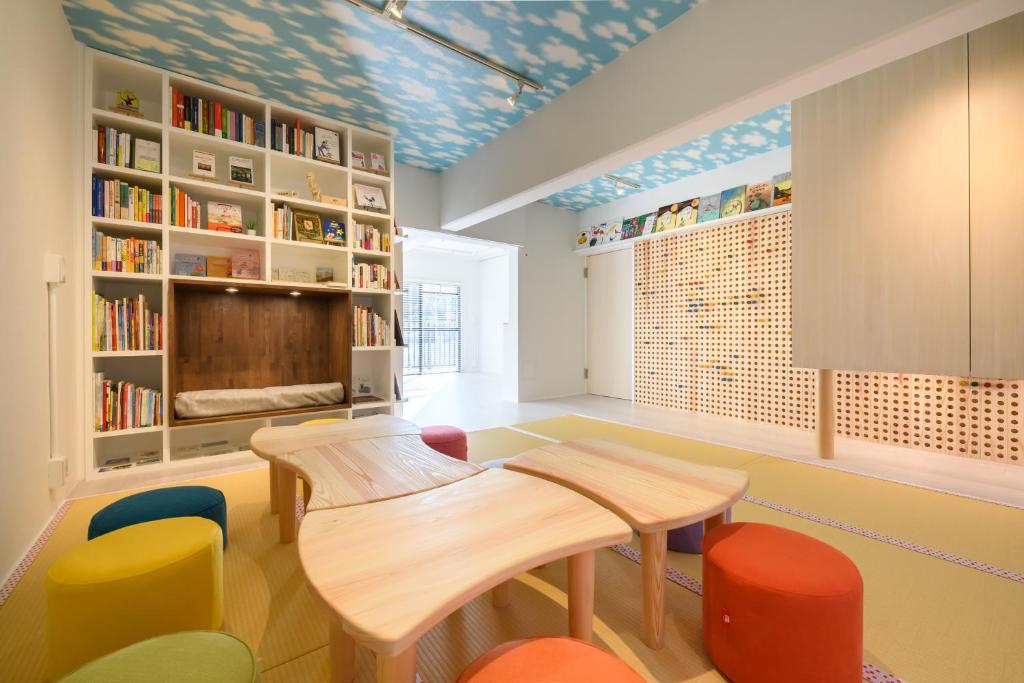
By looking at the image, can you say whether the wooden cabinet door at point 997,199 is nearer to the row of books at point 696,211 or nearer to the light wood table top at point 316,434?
the row of books at point 696,211

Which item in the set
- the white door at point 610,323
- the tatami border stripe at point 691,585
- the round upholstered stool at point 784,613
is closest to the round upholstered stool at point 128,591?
the tatami border stripe at point 691,585

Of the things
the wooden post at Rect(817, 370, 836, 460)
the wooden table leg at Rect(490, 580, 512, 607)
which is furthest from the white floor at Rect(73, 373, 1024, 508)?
the wooden table leg at Rect(490, 580, 512, 607)

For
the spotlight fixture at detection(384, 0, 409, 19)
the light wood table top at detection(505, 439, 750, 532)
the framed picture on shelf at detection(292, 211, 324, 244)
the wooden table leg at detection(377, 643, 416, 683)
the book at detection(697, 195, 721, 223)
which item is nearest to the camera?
the wooden table leg at detection(377, 643, 416, 683)

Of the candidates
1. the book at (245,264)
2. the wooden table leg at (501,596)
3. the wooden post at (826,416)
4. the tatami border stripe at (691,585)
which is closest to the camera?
the tatami border stripe at (691,585)

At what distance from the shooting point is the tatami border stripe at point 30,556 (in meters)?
1.61

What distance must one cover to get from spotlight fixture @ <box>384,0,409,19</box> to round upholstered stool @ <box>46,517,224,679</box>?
267cm

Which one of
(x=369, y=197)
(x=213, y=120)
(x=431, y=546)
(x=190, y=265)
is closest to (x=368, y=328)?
(x=369, y=197)

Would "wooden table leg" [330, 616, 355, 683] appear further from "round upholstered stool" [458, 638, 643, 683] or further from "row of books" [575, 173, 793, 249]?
"row of books" [575, 173, 793, 249]

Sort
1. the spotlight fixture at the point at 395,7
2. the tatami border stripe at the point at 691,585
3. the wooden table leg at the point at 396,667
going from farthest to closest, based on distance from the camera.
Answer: the spotlight fixture at the point at 395,7 → the tatami border stripe at the point at 691,585 → the wooden table leg at the point at 396,667

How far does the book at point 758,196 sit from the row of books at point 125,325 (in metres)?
5.30

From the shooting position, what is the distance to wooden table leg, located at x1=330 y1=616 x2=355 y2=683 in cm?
114

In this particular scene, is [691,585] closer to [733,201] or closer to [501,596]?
[501,596]

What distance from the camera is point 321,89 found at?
10.7 feet

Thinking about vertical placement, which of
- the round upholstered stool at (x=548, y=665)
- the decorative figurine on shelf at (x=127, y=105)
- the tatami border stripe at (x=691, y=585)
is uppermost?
the decorative figurine on shelf at (x=127, y=105)
